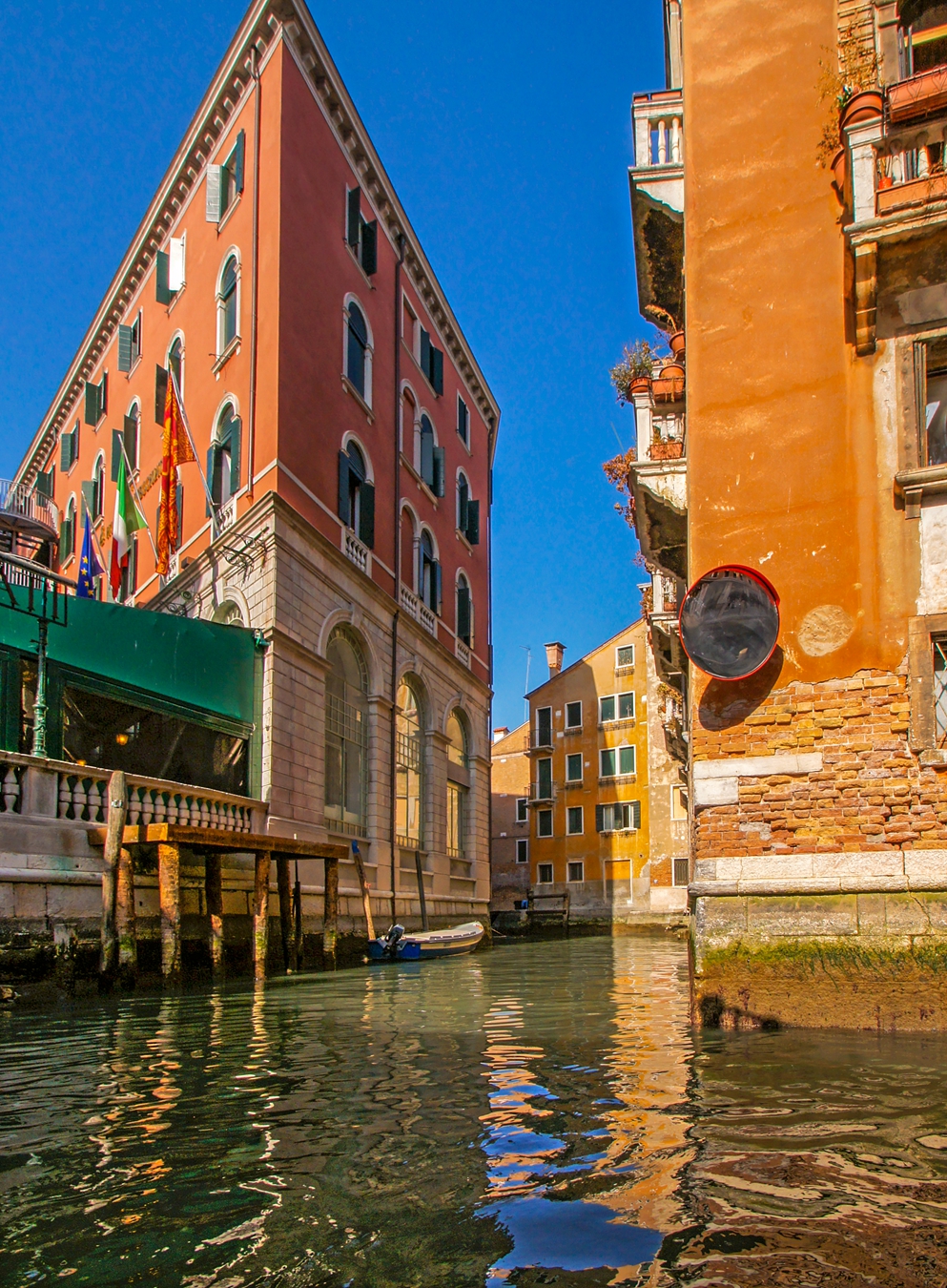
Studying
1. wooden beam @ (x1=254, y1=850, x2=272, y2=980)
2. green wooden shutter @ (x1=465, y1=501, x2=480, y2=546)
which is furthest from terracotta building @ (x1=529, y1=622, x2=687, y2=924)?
wooden beam @ (x1=254, y1=850, x2=272, y2=980)

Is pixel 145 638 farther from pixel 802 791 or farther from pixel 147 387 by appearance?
pixel 147 387

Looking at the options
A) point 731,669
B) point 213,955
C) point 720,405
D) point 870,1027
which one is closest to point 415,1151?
point 870,1027

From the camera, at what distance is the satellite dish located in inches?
276

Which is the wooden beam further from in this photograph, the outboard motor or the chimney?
the chimney

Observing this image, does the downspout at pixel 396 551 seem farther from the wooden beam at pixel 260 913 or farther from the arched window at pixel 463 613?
the wooden beam at pixel 260 913

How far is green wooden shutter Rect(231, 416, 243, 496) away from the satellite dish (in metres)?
10.9

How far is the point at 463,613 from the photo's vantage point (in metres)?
26.0

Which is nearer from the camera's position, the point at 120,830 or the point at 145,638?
the point at 120,830

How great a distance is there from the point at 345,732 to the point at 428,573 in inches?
249

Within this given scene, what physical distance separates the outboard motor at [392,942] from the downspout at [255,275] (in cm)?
704

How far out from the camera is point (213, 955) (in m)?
A: 11.8

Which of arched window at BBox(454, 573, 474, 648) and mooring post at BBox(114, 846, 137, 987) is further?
arched window at BBox(454, 573, 474, 648)

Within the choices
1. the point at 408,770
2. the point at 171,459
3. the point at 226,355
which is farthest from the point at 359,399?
the point at 408,770

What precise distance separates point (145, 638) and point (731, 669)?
8.63 meters
